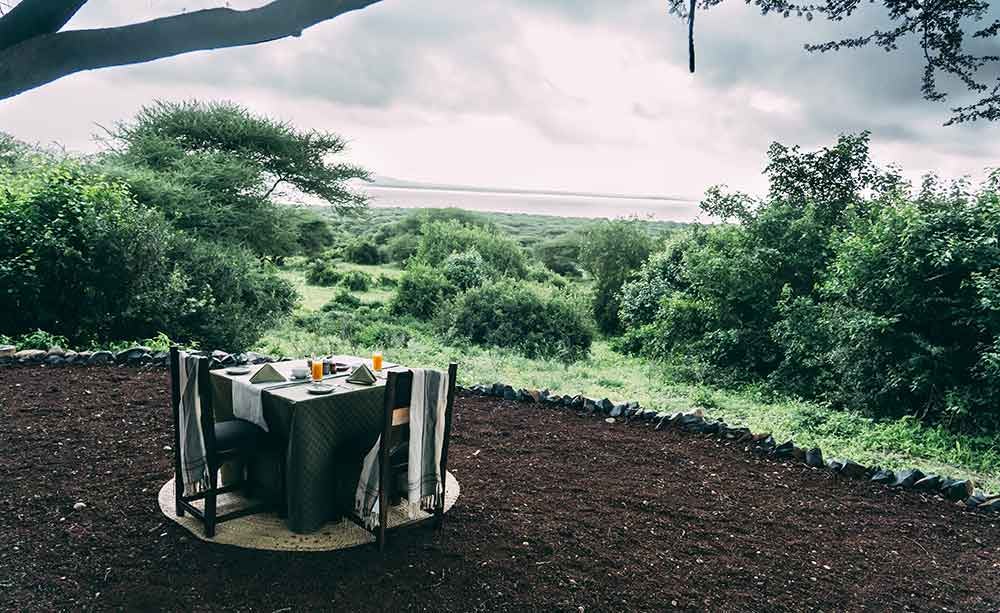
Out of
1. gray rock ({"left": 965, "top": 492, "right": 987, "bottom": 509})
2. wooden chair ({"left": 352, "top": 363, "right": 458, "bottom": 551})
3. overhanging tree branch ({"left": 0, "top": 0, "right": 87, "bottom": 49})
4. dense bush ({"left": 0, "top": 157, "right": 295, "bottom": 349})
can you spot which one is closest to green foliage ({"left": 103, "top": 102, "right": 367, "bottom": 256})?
dense bush ({"left": 0, "top": 157, "right": 295, "bottom": 349})

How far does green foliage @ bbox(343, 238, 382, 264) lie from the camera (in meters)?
26.0

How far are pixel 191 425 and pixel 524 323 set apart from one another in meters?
9.37

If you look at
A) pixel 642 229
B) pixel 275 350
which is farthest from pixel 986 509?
pixel 642 229

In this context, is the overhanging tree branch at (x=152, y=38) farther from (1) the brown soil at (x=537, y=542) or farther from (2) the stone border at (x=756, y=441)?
(2) the stone border at (x=756, y=441)

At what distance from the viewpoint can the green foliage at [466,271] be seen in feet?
49.7

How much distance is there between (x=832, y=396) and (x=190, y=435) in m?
7.25

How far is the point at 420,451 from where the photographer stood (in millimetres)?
2855

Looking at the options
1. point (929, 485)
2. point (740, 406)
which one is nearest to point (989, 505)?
point (929, 485)

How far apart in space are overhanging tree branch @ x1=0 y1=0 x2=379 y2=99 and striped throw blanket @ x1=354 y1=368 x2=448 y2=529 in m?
1.48

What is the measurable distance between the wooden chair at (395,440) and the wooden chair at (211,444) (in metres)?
0.61

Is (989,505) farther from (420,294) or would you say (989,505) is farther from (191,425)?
(420,294)

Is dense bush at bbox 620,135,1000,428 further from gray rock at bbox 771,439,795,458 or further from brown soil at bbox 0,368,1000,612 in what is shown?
brown soil at bbox 0,368,1000,612

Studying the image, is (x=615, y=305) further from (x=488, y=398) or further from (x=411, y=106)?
(x=488, y=398)

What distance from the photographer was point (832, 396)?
757cm
